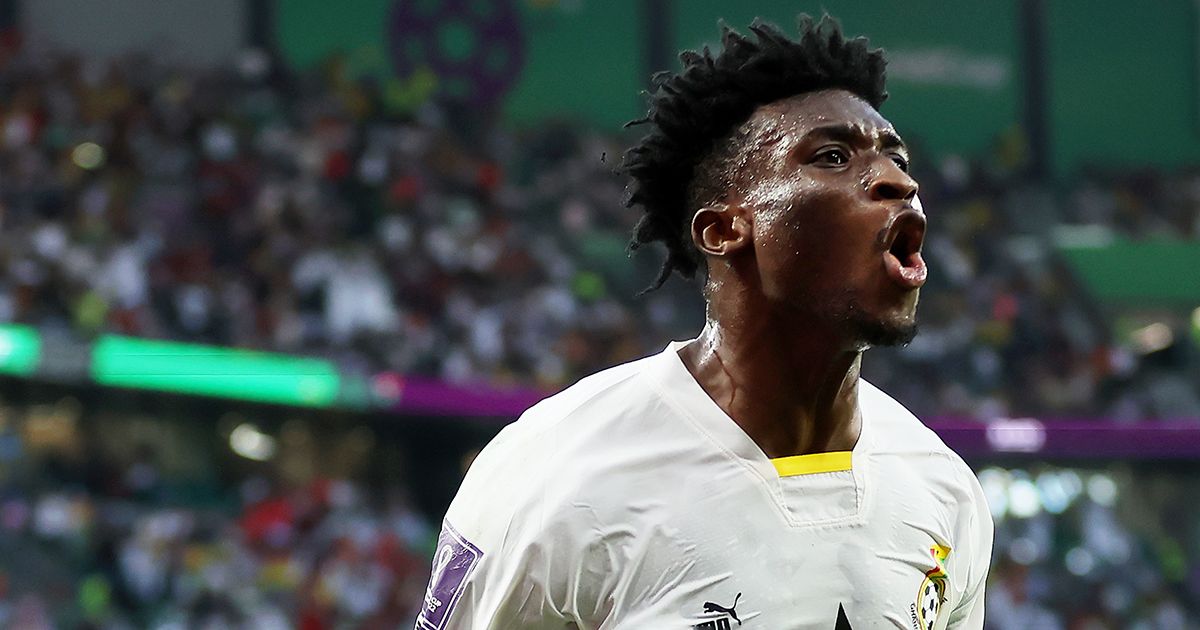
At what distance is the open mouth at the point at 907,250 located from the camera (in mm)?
2787

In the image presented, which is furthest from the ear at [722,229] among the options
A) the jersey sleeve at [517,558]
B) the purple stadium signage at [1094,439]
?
the purple stadium signage at [1094,439]

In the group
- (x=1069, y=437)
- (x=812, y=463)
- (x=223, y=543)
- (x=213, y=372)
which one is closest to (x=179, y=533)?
(x=223, y=543)

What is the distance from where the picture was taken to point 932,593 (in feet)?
9.75

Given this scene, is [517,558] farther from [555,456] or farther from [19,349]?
[19,349]

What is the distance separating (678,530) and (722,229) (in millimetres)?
569

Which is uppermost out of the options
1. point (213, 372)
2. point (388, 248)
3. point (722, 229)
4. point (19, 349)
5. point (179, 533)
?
point (722, 229)

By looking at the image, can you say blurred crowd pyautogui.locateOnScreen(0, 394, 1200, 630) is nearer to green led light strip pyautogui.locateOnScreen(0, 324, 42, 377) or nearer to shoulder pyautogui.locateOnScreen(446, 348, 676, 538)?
green led light strip pyautogui.locateOnScreen(0, 324, 42, 377)

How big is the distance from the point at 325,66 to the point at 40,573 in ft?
27.0

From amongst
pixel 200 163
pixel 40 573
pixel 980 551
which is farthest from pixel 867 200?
pixel 200 163

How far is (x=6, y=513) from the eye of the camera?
40.2ft

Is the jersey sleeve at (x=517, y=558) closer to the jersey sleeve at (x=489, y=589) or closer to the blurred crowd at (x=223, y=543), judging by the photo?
the jersey sleeve at (x=489, y=589)

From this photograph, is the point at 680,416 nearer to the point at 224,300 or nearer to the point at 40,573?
the point at 40,573

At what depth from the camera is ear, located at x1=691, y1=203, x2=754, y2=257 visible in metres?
2.98

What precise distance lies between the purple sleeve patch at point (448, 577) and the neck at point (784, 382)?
1.72ft
